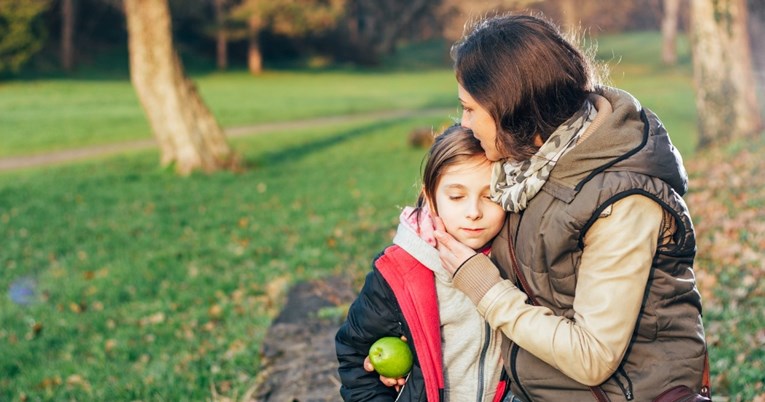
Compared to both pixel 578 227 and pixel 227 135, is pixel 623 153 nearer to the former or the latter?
pixel 578 227

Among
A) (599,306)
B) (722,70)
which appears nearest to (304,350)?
(599,306)

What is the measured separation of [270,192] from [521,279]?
10.9 metres

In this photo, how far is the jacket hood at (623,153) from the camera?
2232mm

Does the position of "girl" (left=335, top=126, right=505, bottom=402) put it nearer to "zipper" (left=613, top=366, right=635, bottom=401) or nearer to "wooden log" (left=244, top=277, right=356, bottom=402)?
"zipper" (left=613, top=366, right=635, bottom=401)

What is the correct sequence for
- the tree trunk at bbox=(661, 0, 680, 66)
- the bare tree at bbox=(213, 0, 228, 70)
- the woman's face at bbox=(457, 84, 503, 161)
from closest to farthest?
1. the woman's face at bbox=(457, 84, 503, 161)
2. the tree trunk at bbox=(661, 0, 680, 66)
3. the bare tree at bbox=(213, 0, 228, 70)

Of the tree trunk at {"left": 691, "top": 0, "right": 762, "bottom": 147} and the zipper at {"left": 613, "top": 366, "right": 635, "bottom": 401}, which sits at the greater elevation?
the zipper at {"left": 613, "top": 366, "right": 635, "bottom": 401}

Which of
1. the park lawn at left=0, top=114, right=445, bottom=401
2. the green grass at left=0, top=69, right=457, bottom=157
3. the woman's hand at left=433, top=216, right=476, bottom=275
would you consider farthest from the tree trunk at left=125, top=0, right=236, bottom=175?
the woman's hand at left=433, top=216, right=476, bottom=275

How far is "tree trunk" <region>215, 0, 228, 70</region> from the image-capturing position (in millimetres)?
47419

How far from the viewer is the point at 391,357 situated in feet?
8.91

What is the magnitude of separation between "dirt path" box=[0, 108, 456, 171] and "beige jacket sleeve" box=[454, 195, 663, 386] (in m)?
10.3

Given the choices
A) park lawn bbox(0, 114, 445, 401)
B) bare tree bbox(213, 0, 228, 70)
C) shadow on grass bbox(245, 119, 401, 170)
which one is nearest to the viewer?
park lawn bbox(0, 114, 445, 401)

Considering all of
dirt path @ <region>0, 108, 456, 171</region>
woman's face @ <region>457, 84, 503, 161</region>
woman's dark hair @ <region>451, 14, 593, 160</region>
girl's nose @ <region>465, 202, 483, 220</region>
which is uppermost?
woman's dark hair @ <region>451, 14, 593, 160</region>

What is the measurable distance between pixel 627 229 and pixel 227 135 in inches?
794

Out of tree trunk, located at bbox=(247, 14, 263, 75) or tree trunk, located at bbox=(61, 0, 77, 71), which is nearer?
tree trunk, located at bbox=(61, 0, 77, 71)
